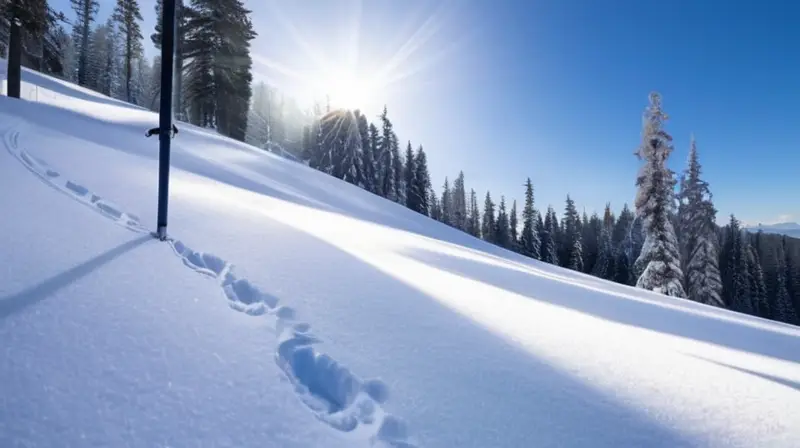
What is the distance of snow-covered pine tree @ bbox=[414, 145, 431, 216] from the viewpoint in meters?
48.4

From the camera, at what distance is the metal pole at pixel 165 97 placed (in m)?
3.88

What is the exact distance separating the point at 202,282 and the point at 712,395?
390cm

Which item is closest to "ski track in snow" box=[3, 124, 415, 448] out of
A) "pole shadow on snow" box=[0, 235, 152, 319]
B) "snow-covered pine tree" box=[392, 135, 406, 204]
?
"pole shadow on snow" box=[0, 235, 152, 319]

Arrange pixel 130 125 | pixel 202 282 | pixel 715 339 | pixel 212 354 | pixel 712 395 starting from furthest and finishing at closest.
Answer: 1. pixel 130 125
2. pixel 715 339
3. pixel 202 282
4. pixel 712 395
5. pixel 212 354

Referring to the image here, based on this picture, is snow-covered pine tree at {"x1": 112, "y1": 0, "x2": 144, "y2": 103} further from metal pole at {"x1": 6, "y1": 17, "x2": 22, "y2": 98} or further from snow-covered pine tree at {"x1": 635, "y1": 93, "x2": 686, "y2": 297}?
snow-covered pine tree at {"x1": 635, "y1": 93, "x2": 686, "y2": 297}

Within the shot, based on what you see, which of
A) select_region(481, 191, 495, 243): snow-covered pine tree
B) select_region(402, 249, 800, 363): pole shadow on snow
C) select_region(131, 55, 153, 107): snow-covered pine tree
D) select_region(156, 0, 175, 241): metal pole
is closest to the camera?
select_region(156, 0, 175, 241): metal pole

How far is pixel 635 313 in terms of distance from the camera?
5750mm

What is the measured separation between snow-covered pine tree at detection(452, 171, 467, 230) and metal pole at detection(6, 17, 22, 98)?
63491mm

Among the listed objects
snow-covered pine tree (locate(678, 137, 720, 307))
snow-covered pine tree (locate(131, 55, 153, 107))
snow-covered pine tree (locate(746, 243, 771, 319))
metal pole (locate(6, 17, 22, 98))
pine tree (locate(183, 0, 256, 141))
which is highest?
snow-covered pine tree (locate(131, 55, 153, 107))

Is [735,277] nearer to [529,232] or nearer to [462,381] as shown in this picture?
[529,232]

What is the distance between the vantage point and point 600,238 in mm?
73500

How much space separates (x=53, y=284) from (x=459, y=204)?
8165 cm

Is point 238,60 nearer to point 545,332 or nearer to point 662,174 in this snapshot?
point 662,174

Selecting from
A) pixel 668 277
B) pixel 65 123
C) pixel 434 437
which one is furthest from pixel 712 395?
pixel 668 277
